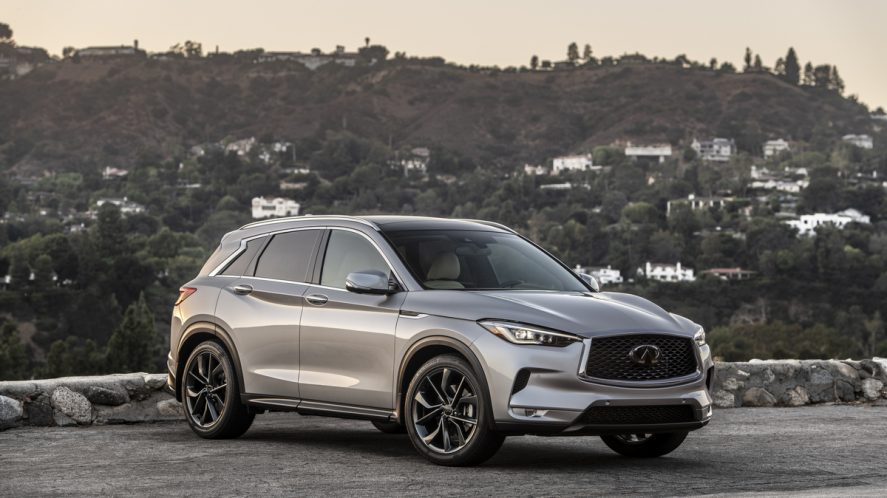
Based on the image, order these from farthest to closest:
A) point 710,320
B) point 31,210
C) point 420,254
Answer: point 31,210 → point 710,320 → point 420,254

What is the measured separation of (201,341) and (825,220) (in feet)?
583

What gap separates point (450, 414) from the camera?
873 centimetres

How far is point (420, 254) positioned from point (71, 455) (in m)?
2.71

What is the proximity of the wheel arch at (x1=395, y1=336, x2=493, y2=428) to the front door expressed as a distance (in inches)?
3.9

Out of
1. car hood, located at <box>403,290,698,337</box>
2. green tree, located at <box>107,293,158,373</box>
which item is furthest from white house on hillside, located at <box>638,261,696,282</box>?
car hood, located at <box>403,290,698,337</box>

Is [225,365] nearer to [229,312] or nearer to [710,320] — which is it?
[229,312]

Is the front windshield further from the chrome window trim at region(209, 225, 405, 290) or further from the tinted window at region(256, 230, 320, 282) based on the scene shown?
the tinted window at region(256, 230, 320, 282)

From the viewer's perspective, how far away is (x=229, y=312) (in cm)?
1045

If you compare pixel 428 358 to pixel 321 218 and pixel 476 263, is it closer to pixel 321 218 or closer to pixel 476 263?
pixel 476 263

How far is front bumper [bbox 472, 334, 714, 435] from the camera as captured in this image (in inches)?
330

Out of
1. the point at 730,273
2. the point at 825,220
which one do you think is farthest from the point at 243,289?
the point at 825,220

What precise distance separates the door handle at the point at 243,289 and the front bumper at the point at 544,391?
2509 millimetres

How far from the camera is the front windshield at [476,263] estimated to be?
9.45 m

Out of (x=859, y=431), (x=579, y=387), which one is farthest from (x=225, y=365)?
(x=859, y=431)
